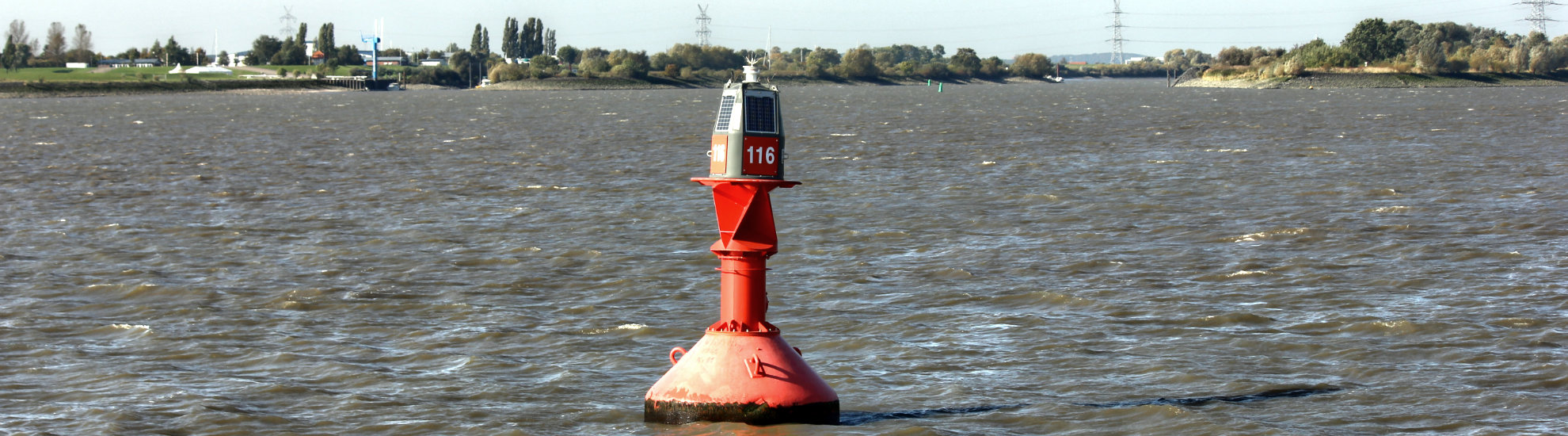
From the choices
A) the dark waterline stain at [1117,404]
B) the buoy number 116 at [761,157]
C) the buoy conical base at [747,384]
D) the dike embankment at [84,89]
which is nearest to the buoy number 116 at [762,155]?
the buoy number 116 at [761,157]

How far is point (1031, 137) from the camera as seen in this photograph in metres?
55.8

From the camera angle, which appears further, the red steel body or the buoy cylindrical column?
the buoy cylindrical column

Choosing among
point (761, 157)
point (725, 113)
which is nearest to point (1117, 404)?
point (761, 157)

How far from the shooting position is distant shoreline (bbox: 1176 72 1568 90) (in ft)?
579

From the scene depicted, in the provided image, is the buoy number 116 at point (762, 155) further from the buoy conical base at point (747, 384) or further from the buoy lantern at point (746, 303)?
the buoy conical base at point (747, 384)

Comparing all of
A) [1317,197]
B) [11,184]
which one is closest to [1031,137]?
[1317,197]

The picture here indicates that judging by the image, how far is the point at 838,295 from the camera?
17.9m

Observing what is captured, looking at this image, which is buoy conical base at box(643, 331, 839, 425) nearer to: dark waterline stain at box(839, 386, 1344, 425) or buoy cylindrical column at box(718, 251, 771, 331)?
buoy cylindrical column at box(718, 251, 771, 331)

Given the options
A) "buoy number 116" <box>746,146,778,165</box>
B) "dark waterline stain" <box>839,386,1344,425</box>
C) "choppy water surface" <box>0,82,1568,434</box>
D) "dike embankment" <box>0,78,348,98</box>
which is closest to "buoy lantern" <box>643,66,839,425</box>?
"buoy number 116" <box>746,146,778,165</box>

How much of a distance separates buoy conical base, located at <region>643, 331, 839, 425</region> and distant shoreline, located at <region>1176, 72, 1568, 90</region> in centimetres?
17376

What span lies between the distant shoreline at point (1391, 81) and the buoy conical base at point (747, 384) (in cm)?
17376

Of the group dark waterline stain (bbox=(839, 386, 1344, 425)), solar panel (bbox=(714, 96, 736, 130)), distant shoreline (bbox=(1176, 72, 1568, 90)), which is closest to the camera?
solar panel (bbox=(714, 96, 736, 130))

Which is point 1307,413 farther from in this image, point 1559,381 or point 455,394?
point 455,394

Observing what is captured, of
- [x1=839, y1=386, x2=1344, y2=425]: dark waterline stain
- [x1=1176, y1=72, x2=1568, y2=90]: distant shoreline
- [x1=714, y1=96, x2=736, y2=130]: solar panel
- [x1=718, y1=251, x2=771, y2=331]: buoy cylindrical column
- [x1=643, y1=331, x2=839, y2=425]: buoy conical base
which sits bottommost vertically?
[x1=839, y1=386, x2=1344, y2=425]: dark waterline stain
